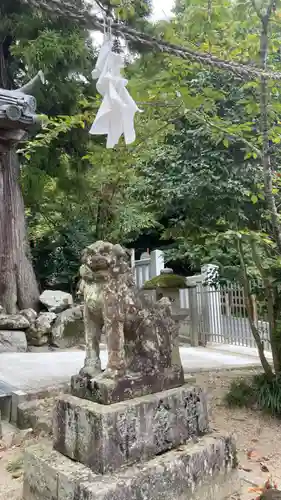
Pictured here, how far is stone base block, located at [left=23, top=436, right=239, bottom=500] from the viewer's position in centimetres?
195

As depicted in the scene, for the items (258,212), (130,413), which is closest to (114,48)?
(130,413)

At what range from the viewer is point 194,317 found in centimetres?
880

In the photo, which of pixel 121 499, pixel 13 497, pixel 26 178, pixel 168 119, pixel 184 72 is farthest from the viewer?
Answer: pixel 26 178

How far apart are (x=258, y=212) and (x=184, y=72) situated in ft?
6.08

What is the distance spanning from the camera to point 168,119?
15.0 ft

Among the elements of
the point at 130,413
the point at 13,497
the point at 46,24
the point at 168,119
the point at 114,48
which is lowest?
the point at 13,497

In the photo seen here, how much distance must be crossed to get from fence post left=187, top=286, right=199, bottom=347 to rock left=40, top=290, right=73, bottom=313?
2.68 metres

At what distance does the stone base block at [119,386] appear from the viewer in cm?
216

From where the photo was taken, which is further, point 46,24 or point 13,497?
point 46,24

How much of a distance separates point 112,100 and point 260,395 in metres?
3.35

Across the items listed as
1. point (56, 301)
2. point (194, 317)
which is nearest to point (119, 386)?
point (56, 301)

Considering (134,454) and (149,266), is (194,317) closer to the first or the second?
(149,266)

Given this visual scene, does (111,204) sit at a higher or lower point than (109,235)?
higher

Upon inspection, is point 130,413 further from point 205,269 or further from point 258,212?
point 205,269
